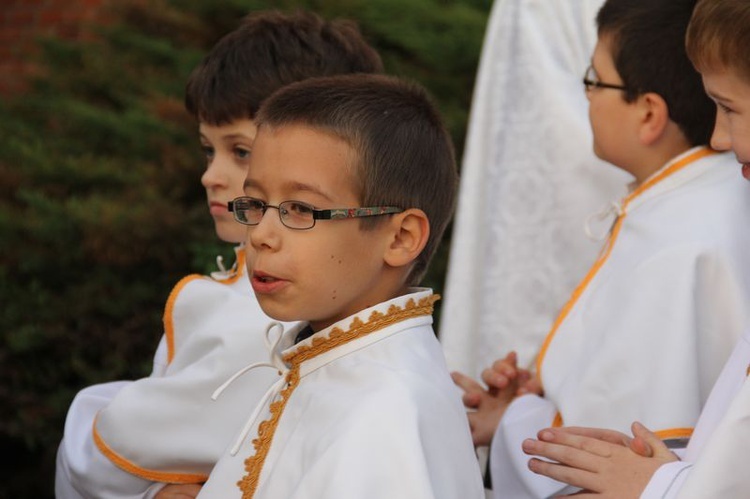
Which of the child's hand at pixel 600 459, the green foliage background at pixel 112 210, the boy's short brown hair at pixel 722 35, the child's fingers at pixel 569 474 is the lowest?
the green foliage background at pixel 112 210

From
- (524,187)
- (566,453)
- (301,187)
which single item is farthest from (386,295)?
(524,187)

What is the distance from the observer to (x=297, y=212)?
2510mm

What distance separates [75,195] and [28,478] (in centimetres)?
138

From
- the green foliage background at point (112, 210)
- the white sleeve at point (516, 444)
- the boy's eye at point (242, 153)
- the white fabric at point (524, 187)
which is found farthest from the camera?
the green foliage background at point (112, 210)

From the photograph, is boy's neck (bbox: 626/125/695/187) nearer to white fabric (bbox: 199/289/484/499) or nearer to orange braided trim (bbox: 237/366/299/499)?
white fabric (bbox: 199/289/484/499)

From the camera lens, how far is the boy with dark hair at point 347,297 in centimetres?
233

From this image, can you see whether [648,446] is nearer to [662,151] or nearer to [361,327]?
[361,327]

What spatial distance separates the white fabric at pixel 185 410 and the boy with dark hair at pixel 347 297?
14.4 inches

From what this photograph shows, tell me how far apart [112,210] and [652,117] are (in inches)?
118

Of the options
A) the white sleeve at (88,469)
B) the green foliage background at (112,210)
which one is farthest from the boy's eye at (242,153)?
the green foliage background at (112,210)

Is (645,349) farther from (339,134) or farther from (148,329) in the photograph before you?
(148,329)

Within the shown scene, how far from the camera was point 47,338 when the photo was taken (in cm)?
552

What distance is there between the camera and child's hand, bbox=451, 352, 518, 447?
11.5 ft

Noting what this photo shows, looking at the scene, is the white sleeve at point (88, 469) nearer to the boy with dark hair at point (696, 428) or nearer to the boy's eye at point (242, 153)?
the boy's eye at point (242, 153)
